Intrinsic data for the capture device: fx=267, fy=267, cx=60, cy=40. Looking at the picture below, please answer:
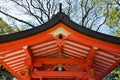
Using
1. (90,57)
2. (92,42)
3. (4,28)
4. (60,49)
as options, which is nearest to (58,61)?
(60,49)

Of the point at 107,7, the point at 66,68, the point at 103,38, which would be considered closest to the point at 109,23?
the point at 107,7

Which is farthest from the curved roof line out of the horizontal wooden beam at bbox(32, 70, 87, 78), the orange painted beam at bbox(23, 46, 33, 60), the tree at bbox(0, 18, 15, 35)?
the tree at bbox(0, 18, 15, 35)

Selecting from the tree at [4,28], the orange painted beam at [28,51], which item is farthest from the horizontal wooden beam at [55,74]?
the tree at [4,28]

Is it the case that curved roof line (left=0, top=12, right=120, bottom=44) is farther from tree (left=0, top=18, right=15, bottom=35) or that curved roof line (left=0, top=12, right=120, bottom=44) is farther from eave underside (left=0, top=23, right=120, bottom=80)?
tree (left=0, top=18, right=15, bottom=35)

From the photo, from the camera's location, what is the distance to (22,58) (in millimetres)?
7000

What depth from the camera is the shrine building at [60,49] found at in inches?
217

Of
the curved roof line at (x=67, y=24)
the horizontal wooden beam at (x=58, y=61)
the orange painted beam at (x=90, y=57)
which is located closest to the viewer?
the curved roof line at (x=67, y=24)

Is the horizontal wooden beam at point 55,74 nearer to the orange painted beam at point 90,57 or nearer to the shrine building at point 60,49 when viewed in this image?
the shrine building at point 60,49

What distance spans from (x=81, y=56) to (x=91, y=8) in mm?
15707

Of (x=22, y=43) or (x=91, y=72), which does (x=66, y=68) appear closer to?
(x=91, y=72)

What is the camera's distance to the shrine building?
5.51 metres

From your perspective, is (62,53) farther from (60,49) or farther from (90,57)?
(90,57)

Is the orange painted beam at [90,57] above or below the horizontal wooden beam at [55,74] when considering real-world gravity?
above

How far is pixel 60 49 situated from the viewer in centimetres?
670
